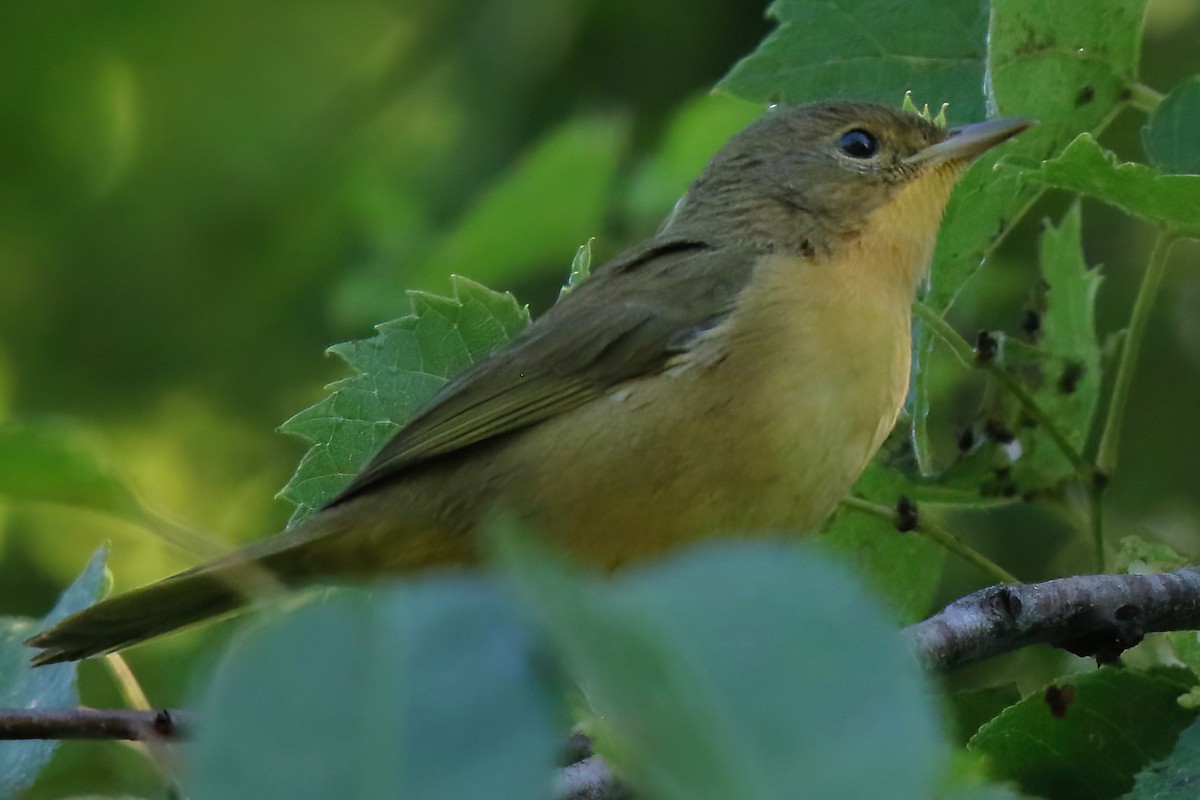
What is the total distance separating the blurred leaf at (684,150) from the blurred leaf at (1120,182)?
8.68 feet

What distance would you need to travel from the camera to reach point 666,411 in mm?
3635

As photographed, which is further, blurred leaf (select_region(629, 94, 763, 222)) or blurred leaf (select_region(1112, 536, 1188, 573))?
blurred leaf (select_region(629, 94, 763, 222))

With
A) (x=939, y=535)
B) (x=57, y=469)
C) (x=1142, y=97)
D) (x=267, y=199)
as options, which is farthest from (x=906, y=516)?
(x=267, y=199)

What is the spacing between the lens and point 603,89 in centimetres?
745

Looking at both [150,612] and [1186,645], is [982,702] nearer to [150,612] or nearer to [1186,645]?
[1186,645]

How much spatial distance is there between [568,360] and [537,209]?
6.05ft

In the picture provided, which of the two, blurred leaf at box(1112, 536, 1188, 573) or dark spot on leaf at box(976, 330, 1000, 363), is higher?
dark spot on leaf at box(976, 330, 1000, 363)

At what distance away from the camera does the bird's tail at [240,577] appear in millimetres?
3232

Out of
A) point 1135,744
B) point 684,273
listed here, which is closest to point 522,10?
point 684,273

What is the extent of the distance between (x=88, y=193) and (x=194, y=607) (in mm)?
4605

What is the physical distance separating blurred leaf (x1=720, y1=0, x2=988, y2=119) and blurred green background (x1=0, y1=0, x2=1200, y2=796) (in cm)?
233

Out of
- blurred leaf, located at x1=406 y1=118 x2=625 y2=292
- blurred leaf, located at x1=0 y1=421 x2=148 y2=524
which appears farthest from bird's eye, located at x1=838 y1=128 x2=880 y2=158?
blurred leaf, located at x1=0 y1=421 x2=148 y2=524

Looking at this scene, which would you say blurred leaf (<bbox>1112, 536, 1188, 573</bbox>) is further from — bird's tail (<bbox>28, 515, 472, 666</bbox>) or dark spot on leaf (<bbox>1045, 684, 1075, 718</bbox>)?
bird's tail (<bbox>28, 515, 472, 666</bbox>)

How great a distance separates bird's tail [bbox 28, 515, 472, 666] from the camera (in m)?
3.23
